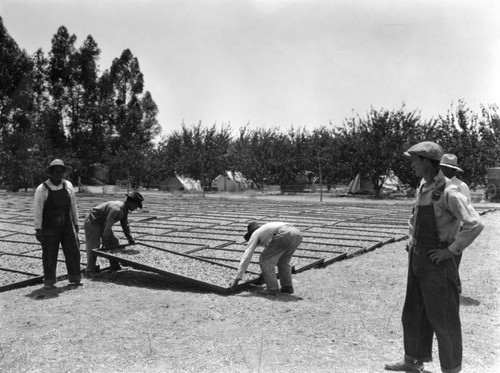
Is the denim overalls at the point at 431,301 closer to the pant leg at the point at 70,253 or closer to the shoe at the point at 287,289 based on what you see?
the shoe at the point at 287,289

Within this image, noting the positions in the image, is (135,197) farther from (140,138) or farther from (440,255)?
(140,138)

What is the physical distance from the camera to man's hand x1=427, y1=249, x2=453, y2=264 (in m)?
2.67

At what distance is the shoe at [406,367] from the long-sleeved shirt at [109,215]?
3.94 m

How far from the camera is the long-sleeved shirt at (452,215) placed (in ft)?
8.46

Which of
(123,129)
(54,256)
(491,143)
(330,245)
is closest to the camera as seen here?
(54,256)

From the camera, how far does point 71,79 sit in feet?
109

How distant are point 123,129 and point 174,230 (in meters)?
27.3

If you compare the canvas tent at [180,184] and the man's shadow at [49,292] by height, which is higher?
the canvas tent at [180,184]

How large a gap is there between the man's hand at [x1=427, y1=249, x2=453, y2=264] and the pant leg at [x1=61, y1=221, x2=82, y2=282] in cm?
389

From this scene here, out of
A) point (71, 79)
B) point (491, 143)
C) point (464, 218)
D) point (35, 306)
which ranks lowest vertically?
point (35, 306)

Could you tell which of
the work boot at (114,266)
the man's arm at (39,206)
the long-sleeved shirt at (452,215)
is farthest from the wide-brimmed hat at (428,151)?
the work boot at (114,266)

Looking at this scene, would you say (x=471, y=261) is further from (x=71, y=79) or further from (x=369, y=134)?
(x=71, y=79)

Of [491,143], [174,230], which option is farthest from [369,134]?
[174,230]

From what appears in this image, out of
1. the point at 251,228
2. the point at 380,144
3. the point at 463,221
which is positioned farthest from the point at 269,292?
the point at 380,144
